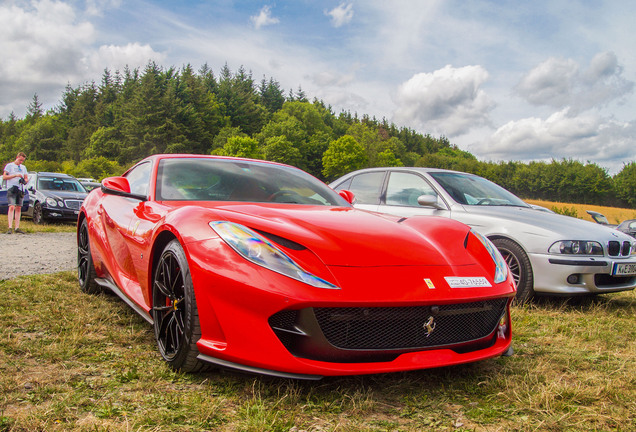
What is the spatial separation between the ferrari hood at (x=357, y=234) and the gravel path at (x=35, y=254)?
3.63m

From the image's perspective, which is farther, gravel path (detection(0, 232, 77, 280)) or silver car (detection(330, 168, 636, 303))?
gravel path (detection(0, 232, 77, 280))

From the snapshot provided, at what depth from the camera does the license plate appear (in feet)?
14.8

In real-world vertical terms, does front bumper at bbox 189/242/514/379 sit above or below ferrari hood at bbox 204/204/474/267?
below

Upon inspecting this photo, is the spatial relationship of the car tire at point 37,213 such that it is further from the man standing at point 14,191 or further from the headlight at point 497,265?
the headlight at point 497,265

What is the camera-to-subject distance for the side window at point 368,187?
591 centimetres

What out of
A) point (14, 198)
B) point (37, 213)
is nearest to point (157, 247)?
point (14, 198)

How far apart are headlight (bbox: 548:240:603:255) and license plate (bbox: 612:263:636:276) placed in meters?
0.19

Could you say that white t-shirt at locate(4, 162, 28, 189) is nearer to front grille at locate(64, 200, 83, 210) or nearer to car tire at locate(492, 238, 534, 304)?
front grille at locate(64, 200, 83, 210)

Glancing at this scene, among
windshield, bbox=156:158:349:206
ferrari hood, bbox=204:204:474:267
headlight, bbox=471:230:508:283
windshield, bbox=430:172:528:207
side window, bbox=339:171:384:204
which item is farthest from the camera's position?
side window, bbox=339:171:384:204

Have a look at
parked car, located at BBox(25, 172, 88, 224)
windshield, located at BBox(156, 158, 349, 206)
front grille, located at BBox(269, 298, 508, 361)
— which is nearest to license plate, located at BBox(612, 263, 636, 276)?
windshield, located at BBox(156, 158, 349, 206)

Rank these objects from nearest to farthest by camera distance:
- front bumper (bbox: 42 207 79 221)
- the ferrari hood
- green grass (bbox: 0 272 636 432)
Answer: green grass (bbox: 0 272 636 432) → the ferrari hood → front bumper (bbox: 42 207 79 221)

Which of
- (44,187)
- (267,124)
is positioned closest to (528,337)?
(44,187)

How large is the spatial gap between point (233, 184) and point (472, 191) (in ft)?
10.5

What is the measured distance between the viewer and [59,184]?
1351cm
